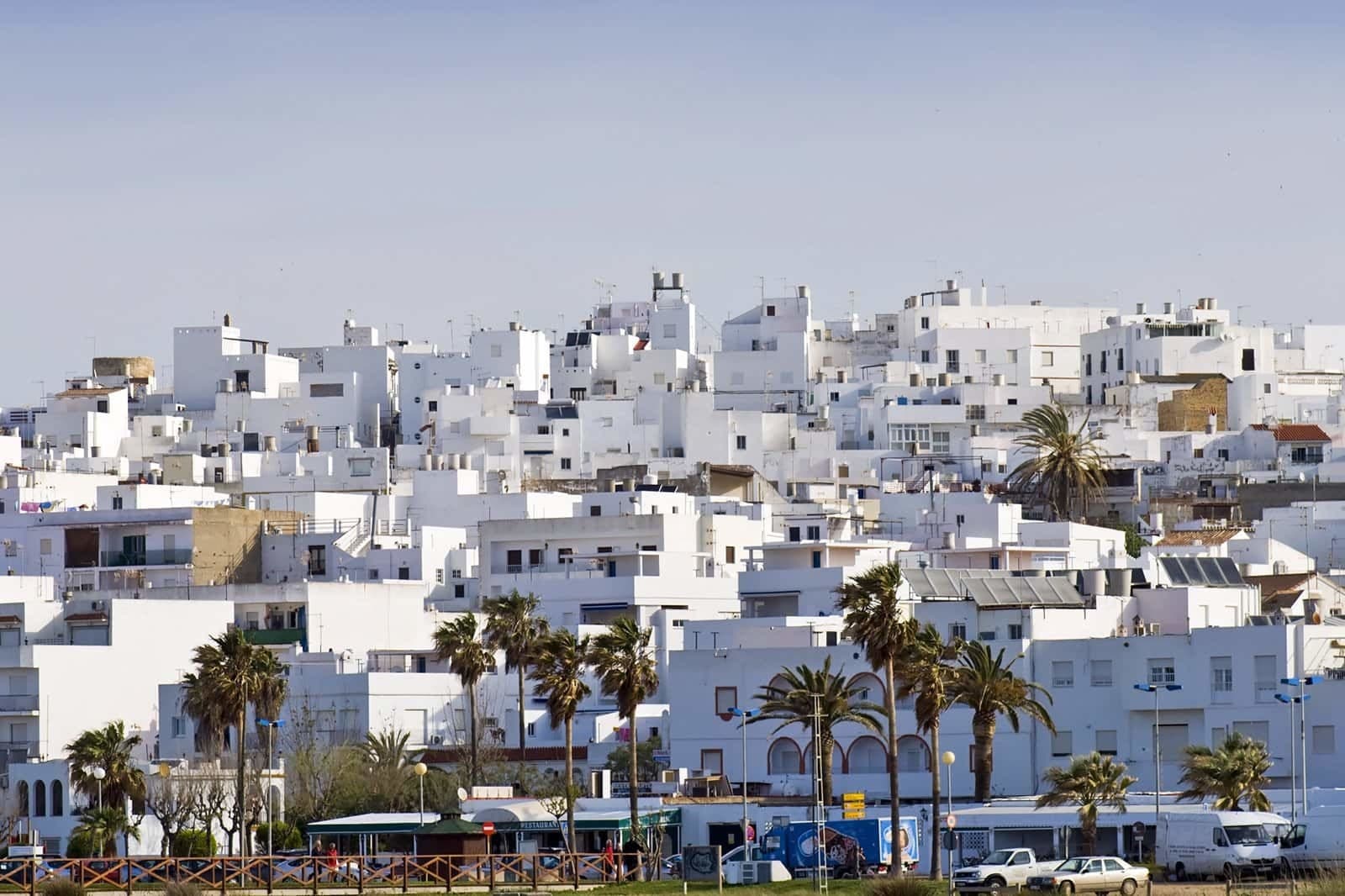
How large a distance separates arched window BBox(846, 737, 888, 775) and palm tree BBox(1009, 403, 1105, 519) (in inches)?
1790

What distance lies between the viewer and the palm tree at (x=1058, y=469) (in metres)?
126

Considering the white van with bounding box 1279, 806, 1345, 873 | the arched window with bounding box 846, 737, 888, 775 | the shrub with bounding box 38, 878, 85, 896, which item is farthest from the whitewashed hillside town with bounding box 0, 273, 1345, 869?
the shrub with bounding box 38, 878, 85, 896

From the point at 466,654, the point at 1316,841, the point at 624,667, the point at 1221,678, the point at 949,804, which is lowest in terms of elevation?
the point at 949,804

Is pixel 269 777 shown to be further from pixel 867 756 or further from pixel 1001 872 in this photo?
pixel 1001 872

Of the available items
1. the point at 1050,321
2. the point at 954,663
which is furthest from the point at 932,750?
the point at 1050,321

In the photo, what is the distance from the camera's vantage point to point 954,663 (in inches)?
3201

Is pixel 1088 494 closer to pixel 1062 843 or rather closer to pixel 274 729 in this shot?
pixel 274 729

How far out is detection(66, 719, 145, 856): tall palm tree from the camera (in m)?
82.6

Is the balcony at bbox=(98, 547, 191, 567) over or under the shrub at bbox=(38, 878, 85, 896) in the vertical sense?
over

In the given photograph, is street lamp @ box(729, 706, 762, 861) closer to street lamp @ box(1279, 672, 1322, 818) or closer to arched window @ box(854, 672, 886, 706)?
arched window @ box(854, 672, 886, 706)

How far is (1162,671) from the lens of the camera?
79.3m

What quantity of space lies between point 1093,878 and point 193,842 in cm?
2888

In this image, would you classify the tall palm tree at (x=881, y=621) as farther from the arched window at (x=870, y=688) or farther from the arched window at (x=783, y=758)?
the arched window at (x=783, y=758)

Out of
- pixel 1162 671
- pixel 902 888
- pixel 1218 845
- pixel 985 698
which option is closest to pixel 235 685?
pixel 985 698
